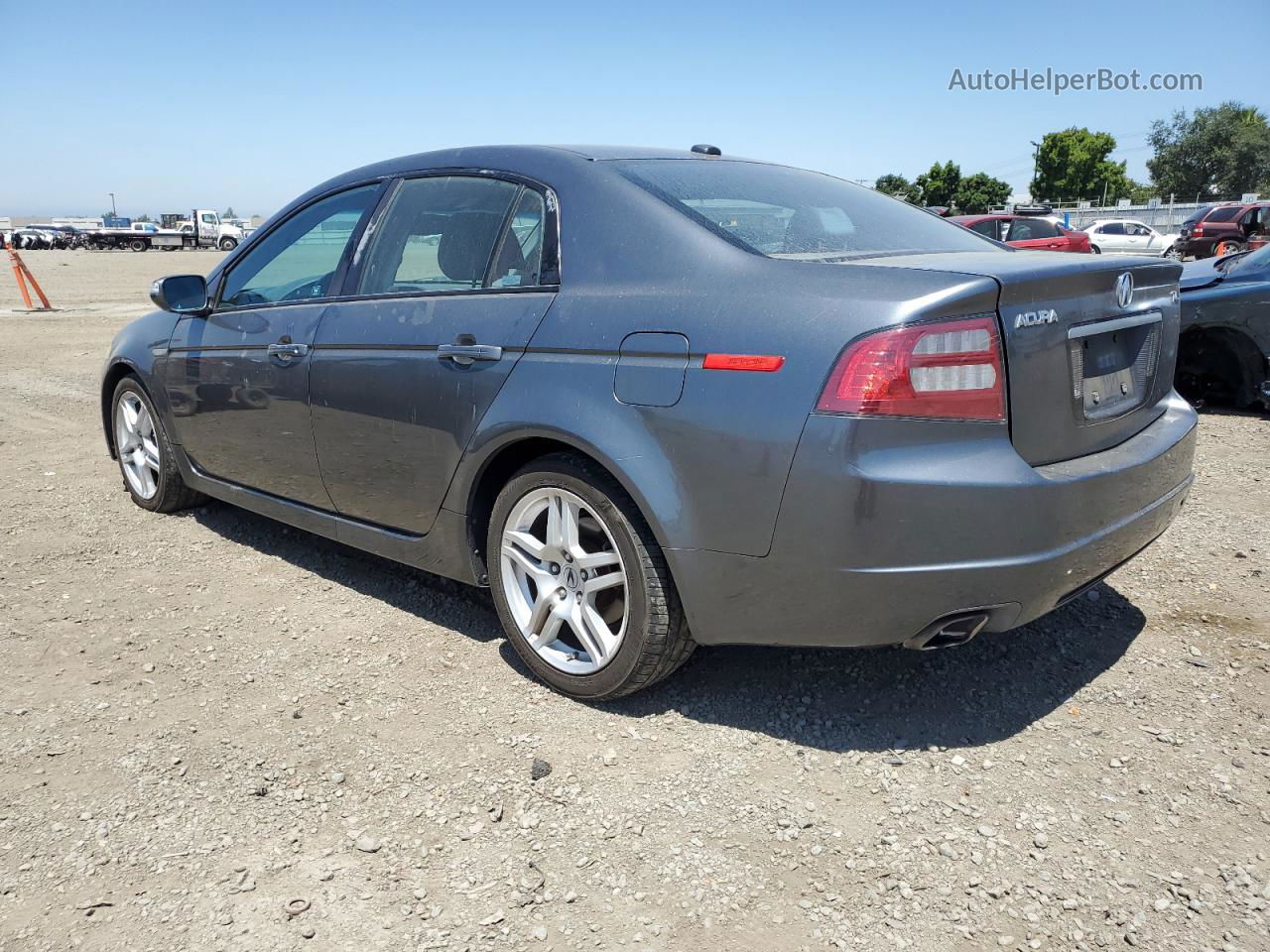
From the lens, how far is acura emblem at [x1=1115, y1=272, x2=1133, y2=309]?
9.14 feet

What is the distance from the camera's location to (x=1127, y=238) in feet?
92.9

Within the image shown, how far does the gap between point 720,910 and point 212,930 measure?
1.10 meters

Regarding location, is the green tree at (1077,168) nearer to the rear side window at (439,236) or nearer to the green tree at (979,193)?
the green tree at (979,193)

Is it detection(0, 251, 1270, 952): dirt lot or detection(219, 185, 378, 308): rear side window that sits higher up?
detection(219, 185, 378, 308): rear side window

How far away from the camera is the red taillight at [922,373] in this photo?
236cm

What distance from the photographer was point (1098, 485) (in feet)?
8.57

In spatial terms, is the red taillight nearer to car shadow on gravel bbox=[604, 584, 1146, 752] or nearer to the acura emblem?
the acura emblem

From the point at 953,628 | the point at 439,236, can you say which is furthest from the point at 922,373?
the point at 439,236

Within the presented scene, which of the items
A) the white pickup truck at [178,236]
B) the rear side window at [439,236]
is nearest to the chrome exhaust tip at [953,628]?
the rear side window at [439,236]

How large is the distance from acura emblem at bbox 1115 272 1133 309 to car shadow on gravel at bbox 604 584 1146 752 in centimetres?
120

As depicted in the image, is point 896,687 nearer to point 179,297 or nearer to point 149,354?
point 179,297

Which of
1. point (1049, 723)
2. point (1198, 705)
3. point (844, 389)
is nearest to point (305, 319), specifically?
point (844, 389)

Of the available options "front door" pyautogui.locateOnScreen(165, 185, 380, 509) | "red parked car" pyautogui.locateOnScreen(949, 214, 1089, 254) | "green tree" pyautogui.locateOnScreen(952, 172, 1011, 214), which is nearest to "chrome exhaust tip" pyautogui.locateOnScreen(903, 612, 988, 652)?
"front door" pyautogui.locateOnScreen(165, 185, 380, 509)

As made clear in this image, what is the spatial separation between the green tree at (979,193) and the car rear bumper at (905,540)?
6796cm
